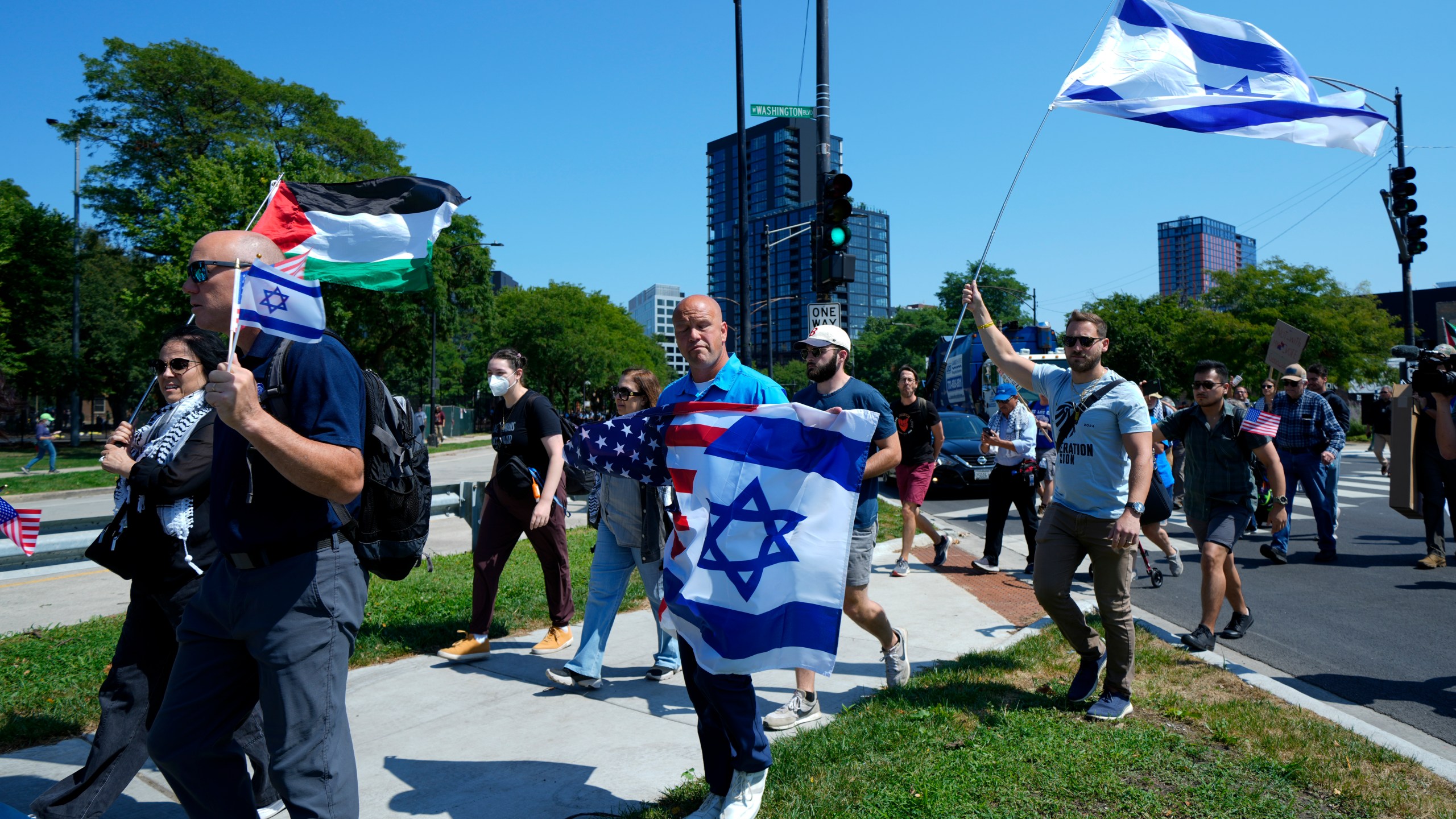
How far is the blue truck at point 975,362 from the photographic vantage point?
86.2 feet

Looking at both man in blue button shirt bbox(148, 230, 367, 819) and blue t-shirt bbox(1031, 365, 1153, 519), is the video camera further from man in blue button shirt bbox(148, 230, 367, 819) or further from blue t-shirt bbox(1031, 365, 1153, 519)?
man in blue button shirt bbox(148, 230, 367, 819)

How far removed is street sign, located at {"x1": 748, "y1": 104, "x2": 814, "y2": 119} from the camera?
38.3 feet

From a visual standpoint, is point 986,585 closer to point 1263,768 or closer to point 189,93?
point 1263,768

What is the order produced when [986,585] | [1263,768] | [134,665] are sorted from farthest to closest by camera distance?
[986,585] < [1263,768] < [134,665]

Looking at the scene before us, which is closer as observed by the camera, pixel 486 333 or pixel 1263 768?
pixel 1263 768

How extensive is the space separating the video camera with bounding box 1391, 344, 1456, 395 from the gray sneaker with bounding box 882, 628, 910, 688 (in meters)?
3.66

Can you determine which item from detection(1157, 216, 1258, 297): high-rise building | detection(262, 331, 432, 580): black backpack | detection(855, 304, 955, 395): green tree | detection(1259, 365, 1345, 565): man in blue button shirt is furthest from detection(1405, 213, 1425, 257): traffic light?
detection(1157, 216, 1258, 297): high-rise building

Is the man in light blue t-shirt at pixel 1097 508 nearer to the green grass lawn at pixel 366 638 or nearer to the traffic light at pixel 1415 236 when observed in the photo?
the green grass lawn at pixel 366 638

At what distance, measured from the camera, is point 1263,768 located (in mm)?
3660

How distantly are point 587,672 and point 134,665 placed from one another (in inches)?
86.5

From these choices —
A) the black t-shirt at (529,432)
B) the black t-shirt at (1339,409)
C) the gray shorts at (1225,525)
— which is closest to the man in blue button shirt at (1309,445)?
the black t-shirt at (1339,409)

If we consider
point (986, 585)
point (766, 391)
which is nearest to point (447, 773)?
point (766, 391)

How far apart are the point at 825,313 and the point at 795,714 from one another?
655cm

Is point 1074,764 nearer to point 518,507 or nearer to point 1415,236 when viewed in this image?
point 518,507
